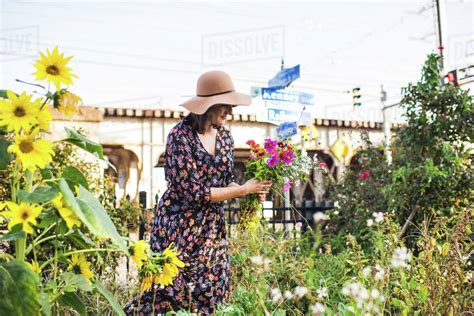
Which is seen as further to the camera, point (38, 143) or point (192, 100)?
point (192, 100)

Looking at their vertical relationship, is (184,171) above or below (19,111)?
below

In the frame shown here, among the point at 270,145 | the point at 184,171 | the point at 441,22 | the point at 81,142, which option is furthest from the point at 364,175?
the point at 441,22

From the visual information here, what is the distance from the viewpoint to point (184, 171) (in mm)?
2832

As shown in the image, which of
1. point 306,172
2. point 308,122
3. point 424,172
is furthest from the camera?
point 308,122

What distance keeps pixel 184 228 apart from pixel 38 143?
158 cm

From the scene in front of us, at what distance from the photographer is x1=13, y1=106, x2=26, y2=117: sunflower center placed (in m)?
1.37

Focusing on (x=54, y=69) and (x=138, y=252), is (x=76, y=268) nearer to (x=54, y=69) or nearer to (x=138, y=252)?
(x=138, y=252)

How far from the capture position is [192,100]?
2951 mm

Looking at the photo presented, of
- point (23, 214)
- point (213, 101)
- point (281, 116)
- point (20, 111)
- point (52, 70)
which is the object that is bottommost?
point (23, 214)

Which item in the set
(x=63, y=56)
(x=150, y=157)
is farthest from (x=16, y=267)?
(x=150, y=157)

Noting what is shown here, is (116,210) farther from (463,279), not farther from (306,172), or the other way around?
(463,279)

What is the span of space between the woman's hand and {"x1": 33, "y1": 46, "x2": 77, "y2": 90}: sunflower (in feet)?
5.12

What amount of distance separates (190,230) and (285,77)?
4.48 meters

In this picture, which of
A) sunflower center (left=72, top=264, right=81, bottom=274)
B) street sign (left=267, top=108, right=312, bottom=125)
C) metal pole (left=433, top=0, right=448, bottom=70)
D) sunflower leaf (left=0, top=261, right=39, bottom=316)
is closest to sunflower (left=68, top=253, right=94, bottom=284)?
sunflower center (left=72, top=264, right=81, bottom=274)
